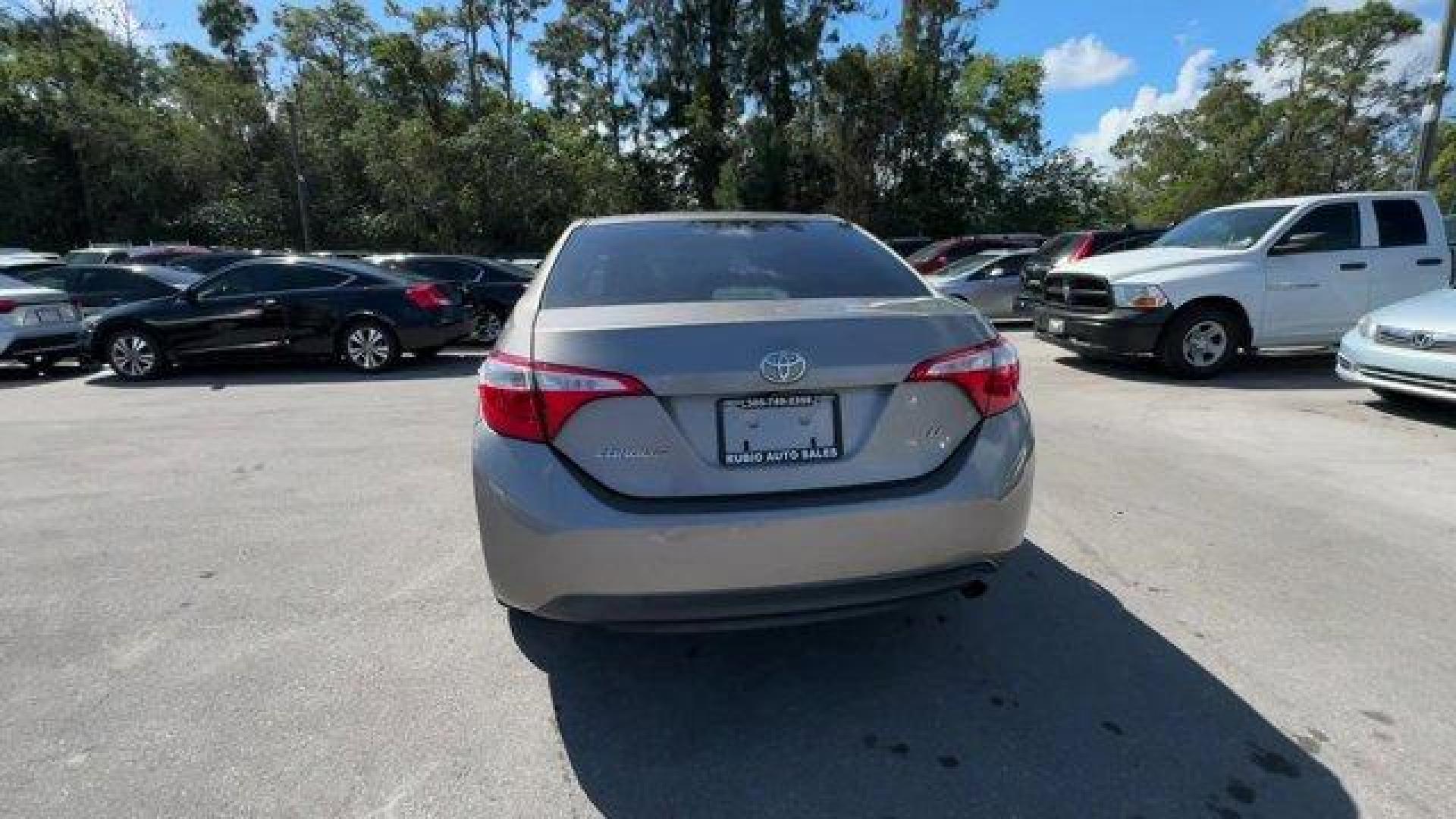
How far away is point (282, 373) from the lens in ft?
35.1

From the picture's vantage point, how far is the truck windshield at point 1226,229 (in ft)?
29.4

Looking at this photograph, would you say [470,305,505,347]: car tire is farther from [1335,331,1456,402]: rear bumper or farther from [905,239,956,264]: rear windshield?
[1335,331,1456,402]: rear bumper

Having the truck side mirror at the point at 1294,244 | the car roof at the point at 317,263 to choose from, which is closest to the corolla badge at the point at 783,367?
the truck side mirror at the point at 1294,244

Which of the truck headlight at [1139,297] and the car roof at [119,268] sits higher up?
the car roof at [119,268]

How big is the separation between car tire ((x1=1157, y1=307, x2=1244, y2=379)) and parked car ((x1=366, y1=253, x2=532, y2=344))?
9198 millimetres

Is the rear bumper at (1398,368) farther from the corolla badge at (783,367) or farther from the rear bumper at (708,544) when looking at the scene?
the corolla badge at (783,367)

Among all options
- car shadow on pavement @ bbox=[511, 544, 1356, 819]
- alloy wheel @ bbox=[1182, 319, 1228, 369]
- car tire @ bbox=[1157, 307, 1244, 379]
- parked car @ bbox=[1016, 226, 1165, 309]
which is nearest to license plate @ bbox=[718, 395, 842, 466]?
car shadow on pavement @ bbox=[511, 544, 1356, 819]

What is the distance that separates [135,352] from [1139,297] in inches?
473

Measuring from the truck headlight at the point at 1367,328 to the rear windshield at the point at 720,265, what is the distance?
6.00 m

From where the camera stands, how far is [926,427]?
2.58 metres

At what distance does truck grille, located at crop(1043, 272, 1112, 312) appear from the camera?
8.81 metres

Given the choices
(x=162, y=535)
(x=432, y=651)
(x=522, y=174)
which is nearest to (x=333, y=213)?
(x=522, y=174)

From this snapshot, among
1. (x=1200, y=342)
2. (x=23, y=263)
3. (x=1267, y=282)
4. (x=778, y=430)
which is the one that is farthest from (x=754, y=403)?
(x=23, y=263)

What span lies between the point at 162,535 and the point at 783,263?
3825 millimetres
